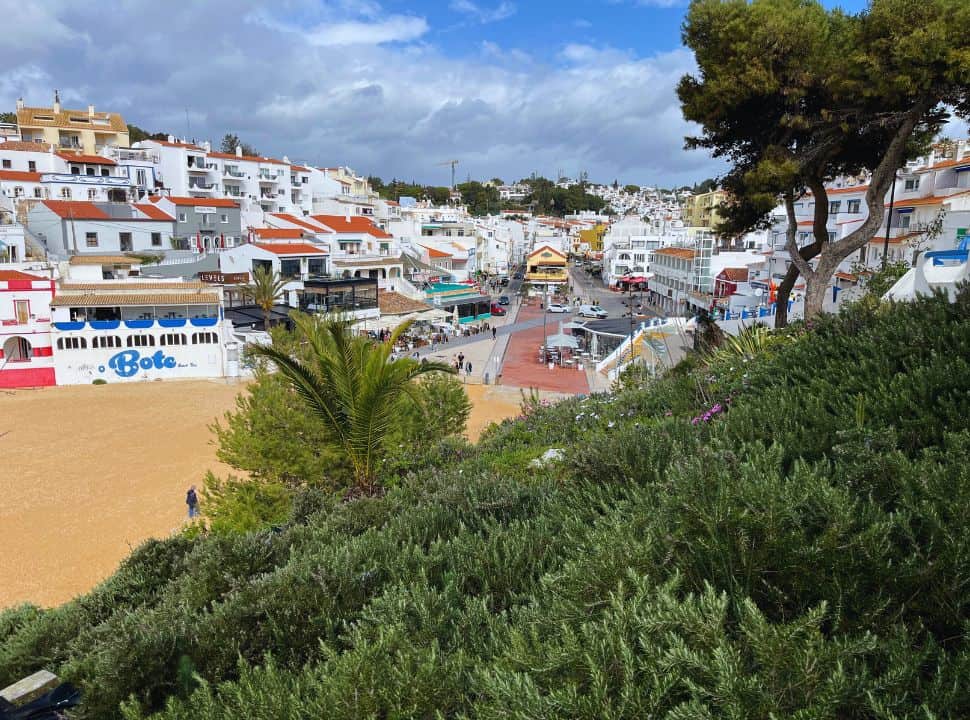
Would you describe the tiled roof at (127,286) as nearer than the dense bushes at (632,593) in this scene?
No

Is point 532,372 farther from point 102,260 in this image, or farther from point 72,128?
point 72,128

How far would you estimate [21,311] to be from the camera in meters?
31.3

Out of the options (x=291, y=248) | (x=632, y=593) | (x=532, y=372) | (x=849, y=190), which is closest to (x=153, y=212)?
(x=291, y=248)

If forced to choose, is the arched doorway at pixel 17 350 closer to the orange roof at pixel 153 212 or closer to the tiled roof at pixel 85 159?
the orange roof at pixel 153 212

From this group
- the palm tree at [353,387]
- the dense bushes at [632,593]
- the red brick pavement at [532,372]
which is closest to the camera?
the dense bushes at [632,593]

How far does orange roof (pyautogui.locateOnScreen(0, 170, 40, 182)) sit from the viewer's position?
54.3 meters

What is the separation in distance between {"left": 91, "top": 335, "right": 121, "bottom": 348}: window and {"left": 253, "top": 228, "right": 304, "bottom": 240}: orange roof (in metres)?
19.4

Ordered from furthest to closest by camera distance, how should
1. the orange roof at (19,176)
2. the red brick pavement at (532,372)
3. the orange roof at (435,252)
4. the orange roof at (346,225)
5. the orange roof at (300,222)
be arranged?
the orange roof at (435,252)
the orange roof at (346,225)
the orange roof at (19,176)
the orange roof at (300,222)
the red brick pavement at (532,372)

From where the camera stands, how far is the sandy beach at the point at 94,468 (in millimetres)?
14719

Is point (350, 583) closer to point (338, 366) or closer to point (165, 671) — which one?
point (165, 671)

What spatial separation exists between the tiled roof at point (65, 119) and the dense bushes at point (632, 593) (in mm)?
82814

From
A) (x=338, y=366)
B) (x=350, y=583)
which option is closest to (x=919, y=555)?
(x=350, y=583)

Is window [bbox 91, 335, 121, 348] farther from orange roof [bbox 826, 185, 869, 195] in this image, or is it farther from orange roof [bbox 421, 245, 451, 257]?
orange roof [bbox 826, 185, 869, 195]

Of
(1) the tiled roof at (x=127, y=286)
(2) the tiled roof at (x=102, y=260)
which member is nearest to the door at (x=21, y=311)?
(1) the tiled roof at (x=127, y=286)
